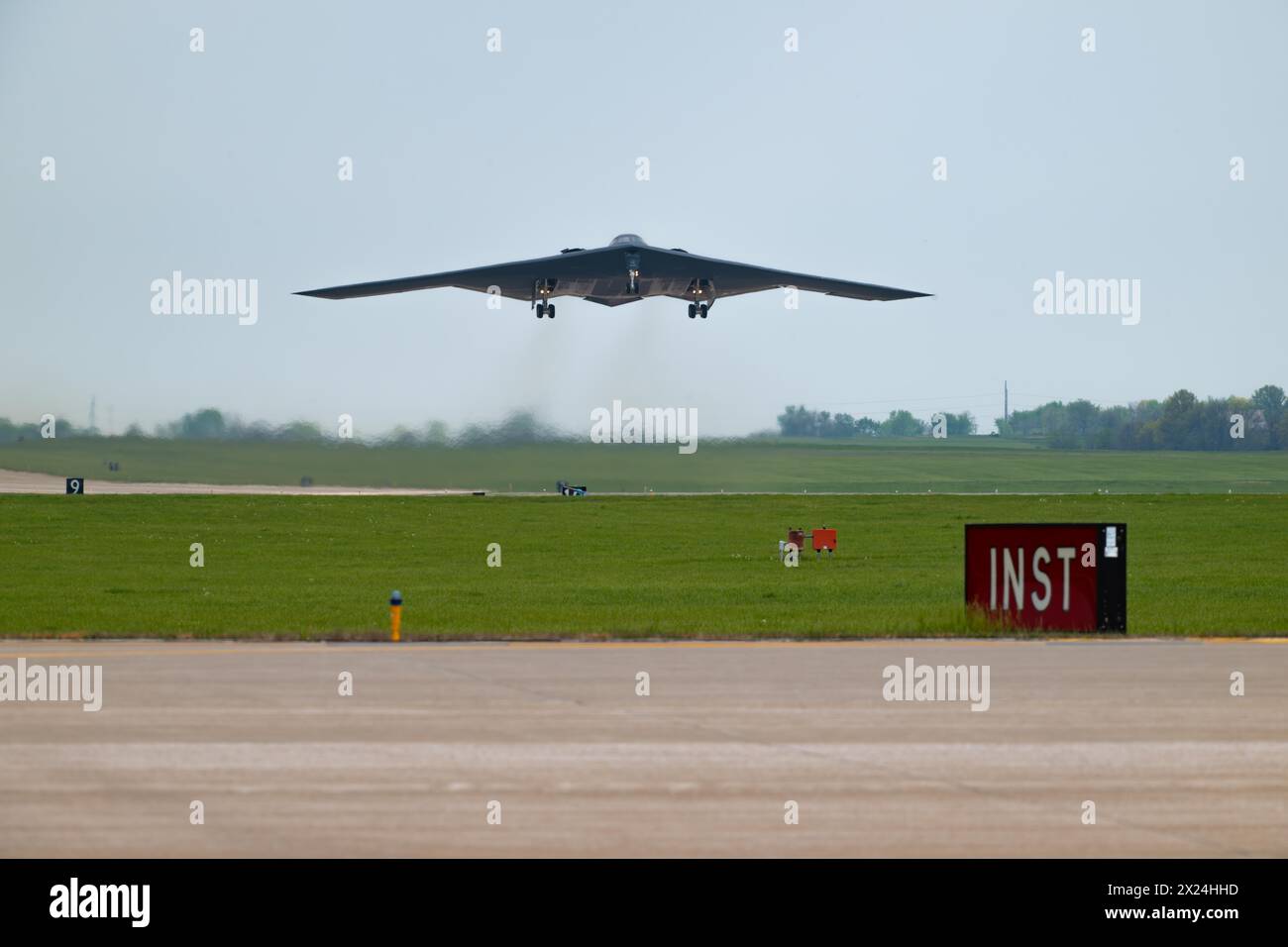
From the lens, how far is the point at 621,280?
214 ft

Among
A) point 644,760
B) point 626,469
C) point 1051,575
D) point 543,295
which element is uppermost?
point 543,295

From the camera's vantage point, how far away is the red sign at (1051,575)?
2512 centimetres

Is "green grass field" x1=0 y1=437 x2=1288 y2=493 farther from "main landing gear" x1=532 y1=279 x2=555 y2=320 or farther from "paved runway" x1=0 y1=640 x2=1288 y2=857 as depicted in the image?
"paved runway" x1=0 y1=640 x2=1288 y2=857

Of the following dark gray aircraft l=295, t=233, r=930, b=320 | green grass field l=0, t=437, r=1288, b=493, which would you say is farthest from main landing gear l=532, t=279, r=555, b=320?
green grass field l=0, t=437, r=1288, b=493

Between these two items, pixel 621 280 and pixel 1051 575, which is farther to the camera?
pixel 621 280

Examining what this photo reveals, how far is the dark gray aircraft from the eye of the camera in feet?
203

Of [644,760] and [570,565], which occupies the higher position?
[570,565]

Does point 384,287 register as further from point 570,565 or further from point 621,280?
point 570,565

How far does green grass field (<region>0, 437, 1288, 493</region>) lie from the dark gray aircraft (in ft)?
22.8

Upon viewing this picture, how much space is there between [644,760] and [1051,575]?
45.0ft

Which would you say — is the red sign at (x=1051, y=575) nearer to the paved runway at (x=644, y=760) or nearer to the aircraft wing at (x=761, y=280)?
the paved runway at (x=644, y=760)

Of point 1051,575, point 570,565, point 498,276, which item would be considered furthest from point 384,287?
point 1051,575

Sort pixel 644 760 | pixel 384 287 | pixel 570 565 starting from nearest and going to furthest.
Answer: pixel 644 760, pixel 570 565, pixel 384 287
